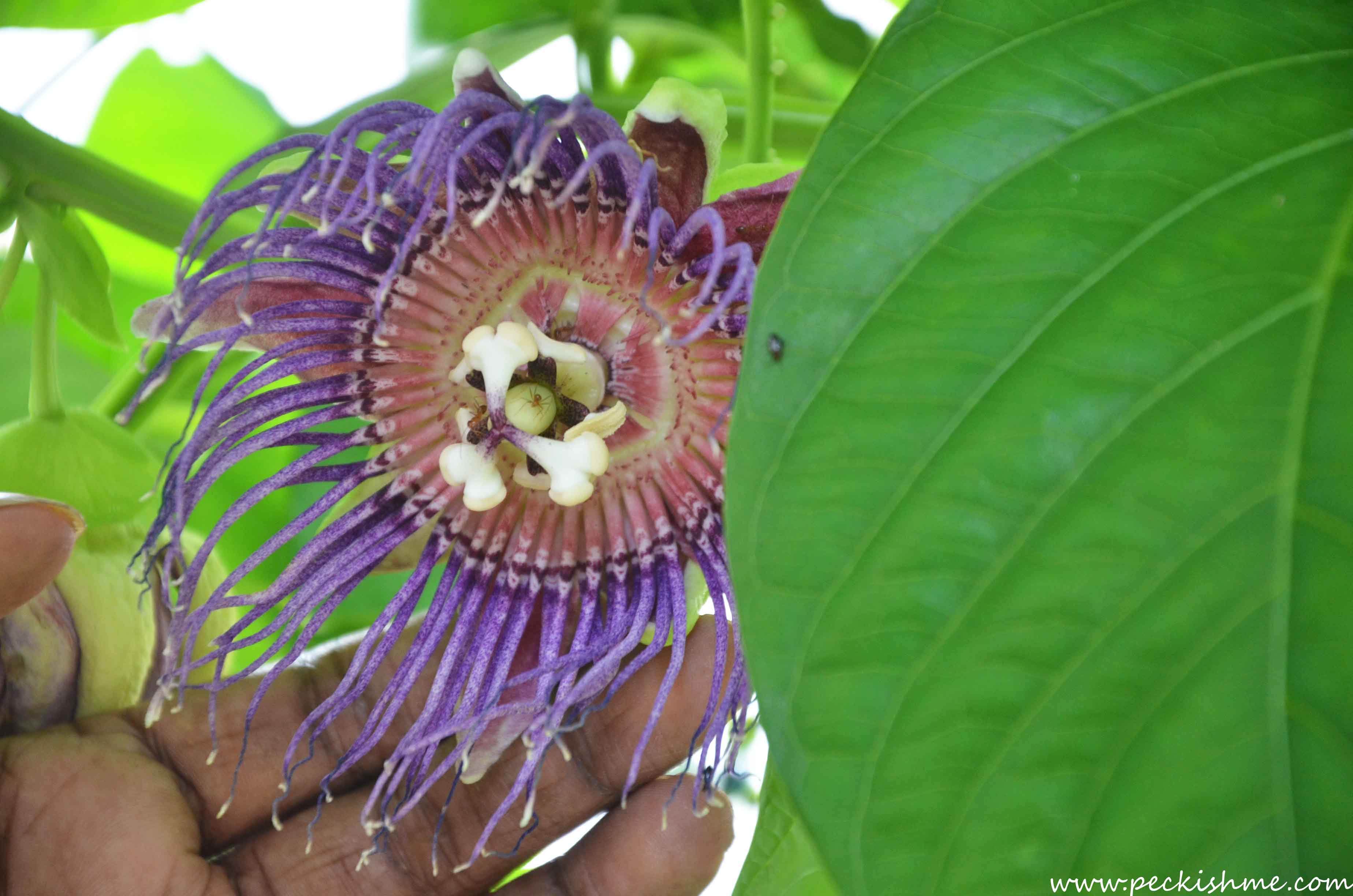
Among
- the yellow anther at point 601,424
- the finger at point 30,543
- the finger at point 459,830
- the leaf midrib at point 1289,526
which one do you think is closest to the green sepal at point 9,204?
the finger at point 30,543

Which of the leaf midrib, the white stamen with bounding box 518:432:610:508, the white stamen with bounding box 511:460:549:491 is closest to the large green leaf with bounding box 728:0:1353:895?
the leaf midrib

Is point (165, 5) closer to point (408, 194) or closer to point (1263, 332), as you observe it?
point (408, 194)

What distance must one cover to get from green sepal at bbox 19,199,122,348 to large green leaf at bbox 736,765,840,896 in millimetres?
664

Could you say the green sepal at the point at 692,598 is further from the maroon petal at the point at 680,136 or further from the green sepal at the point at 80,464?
the green sepal at the point at 80,464

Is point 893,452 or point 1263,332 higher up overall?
point 1263,332

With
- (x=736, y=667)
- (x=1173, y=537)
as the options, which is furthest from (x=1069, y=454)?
(x=736, y=667)

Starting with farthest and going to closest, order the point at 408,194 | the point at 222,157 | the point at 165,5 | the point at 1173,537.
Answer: the point at 222,157 < the point at 165,5 < the point at 408,194 < the point at 1173,537

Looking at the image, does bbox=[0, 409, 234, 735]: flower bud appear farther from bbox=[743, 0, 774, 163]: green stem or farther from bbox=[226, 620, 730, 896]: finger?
bbox=[743, 0, 774, 163]: green stem

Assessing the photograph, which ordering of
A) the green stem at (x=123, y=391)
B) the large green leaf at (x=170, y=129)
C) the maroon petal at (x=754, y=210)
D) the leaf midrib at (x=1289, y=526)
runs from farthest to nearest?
1. the large green leaf at (x=170, y=129)
2. the green stem at (x=123, y=391)
3. the maroon petal at (x=754, y=210)
4. the leaf midrib at (x=1289, y=526)

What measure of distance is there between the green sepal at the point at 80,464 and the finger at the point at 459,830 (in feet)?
1.21

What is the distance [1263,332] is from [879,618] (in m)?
0.22

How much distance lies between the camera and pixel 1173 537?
0.49 m

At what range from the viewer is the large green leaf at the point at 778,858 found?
77 centimetres

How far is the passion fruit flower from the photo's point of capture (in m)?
0.79
